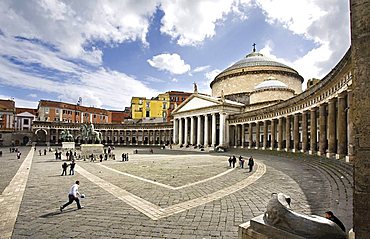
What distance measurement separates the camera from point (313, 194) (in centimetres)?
998

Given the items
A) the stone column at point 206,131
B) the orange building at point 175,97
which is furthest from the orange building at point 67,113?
the stone column at point 206,131

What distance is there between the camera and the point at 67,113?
73750 millimetres

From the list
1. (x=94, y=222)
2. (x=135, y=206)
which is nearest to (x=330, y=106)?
(x=135, y=206)

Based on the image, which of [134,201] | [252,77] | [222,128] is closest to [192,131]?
[222,128]

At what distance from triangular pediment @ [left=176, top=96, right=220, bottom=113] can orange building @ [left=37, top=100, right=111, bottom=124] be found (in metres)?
38.1

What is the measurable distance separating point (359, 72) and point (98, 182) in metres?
13.8

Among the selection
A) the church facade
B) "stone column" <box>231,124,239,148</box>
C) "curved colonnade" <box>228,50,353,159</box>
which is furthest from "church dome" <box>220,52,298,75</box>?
"curved colonnade" <box>228,50,353,159</box>

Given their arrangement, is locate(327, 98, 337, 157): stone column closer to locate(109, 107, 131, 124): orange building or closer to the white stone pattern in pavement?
the white stone pattern in pavement

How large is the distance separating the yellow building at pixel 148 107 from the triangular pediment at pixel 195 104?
76.8ft

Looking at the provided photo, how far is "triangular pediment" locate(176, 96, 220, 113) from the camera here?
161ft

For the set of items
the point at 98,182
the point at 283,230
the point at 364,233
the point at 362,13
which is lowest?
the point at 98,182

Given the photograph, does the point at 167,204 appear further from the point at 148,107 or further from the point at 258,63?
the point at 148,107

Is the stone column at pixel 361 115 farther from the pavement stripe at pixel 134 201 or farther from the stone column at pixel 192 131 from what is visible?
the stone column at pixel 192 131

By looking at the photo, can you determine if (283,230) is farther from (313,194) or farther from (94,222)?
(313,194)
